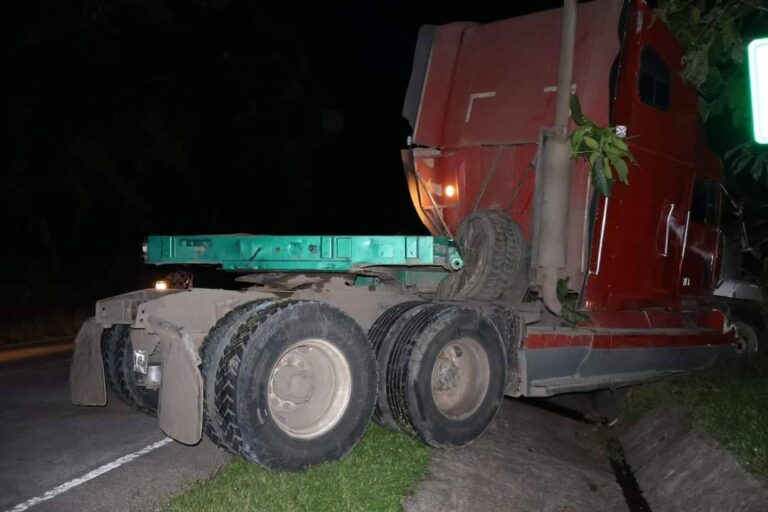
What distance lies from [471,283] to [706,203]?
156 inches

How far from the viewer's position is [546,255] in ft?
20.9

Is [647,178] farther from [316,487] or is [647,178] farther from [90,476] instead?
[90,476]

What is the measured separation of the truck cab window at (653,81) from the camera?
680 cm

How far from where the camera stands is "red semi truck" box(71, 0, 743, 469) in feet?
15.6

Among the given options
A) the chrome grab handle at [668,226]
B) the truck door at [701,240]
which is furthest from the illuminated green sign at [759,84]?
the truck door at [701,240]

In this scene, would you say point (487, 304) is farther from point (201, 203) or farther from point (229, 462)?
point (201, 203)

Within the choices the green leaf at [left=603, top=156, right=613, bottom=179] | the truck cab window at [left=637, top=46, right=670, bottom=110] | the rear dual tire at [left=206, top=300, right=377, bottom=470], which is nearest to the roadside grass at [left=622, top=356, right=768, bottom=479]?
the green leaf at [left=603, top=156, right=613, bottom=179]

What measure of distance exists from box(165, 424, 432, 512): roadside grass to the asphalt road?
0.33 meters

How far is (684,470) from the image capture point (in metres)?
5.67

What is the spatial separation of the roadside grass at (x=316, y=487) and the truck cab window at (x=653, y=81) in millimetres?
4257

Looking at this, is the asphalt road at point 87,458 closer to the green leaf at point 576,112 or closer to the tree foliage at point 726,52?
the green leaf at point 576,112

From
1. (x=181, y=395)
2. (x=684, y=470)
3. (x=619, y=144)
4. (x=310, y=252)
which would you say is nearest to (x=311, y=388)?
(x=181, y=395)

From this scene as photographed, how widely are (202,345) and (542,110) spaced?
421 cm

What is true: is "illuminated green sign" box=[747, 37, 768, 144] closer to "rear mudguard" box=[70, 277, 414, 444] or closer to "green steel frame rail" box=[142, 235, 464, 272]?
"green steel frame rail" box=[142, 235, 464, 272]
